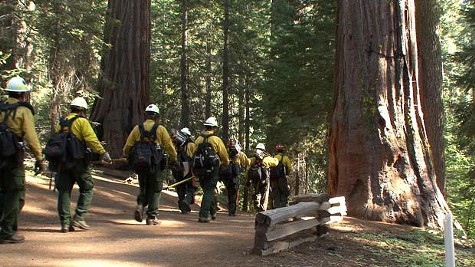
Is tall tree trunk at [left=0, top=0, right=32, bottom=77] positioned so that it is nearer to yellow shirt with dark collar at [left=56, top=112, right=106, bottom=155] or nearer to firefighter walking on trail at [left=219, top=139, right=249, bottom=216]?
yellow shirt with dark collar at [left=56, top=112, right=106, bottom=155]

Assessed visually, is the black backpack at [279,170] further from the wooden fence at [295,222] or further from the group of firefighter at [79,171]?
the wooden fence at [295,222]

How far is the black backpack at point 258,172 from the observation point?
15002mm

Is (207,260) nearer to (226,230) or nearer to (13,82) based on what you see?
(226,230)

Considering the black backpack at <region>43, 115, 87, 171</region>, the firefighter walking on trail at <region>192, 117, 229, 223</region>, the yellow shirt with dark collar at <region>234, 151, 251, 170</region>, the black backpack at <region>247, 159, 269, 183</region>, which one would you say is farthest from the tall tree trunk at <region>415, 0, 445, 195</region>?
the black backpack at <region>43, 115, 87, 171</region>

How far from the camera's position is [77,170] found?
7.51 metres

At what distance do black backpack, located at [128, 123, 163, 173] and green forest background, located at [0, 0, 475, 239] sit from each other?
3473 millimetres

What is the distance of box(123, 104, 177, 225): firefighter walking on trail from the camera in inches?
334

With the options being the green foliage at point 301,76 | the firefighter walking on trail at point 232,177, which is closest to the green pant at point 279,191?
the firefighter walking on trail at point 232,177

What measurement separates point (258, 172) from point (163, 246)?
8378mm

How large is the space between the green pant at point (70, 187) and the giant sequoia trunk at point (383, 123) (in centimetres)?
487

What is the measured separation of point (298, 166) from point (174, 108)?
8.00m

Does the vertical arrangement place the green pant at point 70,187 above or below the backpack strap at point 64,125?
below

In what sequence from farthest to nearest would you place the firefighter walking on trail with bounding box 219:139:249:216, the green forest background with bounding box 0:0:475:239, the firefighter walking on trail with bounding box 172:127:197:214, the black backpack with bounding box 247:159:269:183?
the black backpack with bounding box 247:159:269:183
the firefighter walking on trail with bounding box 219:139:249:216
the green forest background with bounding box 0:0:475:239
the firefighter walking on trail with bounding box 172:127:197:214

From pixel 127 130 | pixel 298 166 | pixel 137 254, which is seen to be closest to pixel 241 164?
pixel 127 130
